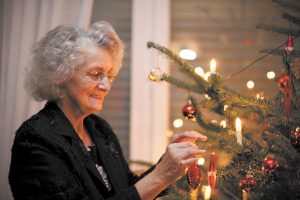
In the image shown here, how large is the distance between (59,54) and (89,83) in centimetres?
15

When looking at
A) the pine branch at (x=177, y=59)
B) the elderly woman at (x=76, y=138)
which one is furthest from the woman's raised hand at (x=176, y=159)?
the pine branch at (x=177, y=59)

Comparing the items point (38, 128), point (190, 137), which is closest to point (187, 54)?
point (190, 137)

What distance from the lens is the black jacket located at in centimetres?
114

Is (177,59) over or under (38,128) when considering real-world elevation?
over

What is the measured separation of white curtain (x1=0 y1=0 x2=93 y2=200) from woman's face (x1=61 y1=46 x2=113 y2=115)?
66cm

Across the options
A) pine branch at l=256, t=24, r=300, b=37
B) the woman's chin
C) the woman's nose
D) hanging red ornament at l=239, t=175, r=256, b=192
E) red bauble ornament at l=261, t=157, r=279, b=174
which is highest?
pine branch at l=256, t=24, r=300, b=37

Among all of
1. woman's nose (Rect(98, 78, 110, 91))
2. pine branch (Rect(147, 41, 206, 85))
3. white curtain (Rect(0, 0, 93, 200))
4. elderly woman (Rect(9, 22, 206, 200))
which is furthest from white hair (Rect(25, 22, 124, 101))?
white curtain (Rect(0, 0, 93, 200))

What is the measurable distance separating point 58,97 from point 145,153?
3.06 ft

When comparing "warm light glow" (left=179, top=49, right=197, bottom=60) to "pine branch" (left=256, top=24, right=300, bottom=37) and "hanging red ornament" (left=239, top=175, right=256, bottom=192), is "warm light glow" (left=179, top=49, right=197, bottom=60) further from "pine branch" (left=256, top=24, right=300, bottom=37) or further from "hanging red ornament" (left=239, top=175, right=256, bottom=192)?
"hanging red ornament" (left=239, top=175, right=256, bottom=192)

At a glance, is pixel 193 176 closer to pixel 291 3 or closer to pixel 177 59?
pixel 177 59

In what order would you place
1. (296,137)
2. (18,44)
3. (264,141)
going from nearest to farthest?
1. (296,137)
2. (264,141)
3. (18,44)

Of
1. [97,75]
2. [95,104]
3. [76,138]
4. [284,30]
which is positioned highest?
[284,30]

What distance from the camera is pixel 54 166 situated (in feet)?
3.84

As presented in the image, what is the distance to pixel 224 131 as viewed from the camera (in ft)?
4.30
